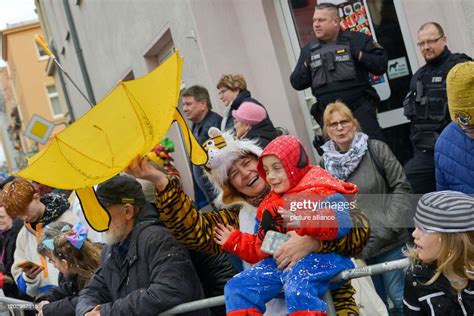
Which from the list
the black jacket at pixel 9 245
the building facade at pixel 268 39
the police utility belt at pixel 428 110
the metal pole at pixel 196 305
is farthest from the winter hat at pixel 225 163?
the black jacket at pixel 9 245

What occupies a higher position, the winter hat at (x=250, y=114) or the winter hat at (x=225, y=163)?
the winter hat at (x=250, y=114)

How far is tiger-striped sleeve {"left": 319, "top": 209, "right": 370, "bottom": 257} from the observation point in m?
3.46

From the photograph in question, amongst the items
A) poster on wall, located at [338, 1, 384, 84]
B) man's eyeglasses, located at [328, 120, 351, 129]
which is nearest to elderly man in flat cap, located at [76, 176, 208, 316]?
man's eyeglasses, located at [328, 120, 351, 129]

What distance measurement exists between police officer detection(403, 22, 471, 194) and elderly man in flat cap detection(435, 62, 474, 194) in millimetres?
1024

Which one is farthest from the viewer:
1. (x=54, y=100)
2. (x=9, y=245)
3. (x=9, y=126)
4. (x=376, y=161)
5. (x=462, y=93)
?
(x=9, y=126)

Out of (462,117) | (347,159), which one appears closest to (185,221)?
(347,159)

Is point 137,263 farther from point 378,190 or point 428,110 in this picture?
point 428,110

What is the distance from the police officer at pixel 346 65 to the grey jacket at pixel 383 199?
3.65ft

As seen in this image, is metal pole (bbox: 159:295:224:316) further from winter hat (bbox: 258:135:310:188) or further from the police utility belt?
the police utility belt

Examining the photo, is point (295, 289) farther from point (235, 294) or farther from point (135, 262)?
point (135, 262)

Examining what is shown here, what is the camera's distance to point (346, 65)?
6012 millimetres

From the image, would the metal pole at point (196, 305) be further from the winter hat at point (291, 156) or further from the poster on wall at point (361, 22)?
the poster on wall at point (361, 22)

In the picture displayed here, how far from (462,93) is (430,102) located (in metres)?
1.58

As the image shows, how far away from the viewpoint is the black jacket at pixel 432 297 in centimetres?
301
